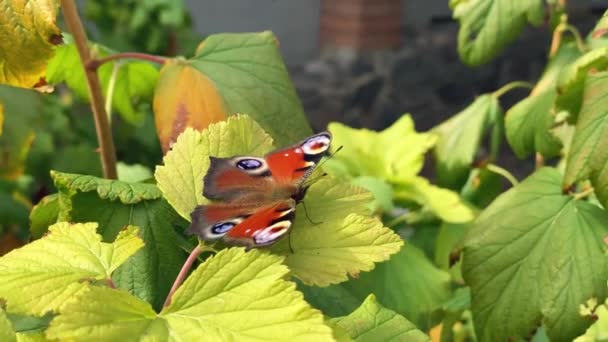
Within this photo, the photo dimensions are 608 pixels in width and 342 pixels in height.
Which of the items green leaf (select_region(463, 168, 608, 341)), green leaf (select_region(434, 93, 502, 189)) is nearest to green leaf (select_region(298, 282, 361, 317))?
green leaf (select_region(463, 168, 608, 341))

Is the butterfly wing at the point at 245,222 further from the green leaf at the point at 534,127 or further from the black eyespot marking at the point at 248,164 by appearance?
the green leaf at the point at 534,127

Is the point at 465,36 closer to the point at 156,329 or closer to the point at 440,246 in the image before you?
the point at 440,246

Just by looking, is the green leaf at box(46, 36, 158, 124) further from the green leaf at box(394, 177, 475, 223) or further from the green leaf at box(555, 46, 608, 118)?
the green leaf at box(555, 46, 608, 118)

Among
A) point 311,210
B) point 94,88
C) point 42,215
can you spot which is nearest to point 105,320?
point 311,210

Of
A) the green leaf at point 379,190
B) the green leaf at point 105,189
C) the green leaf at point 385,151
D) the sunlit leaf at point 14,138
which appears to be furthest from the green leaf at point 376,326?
the sunlit leaf at point 14,138

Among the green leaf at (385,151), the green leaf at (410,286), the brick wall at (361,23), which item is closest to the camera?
the green leaf at (410,286)

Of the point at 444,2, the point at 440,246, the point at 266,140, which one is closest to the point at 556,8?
the point at 440,246

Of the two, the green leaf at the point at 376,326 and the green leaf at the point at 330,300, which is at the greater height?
the green leaf at the point at 376,326
